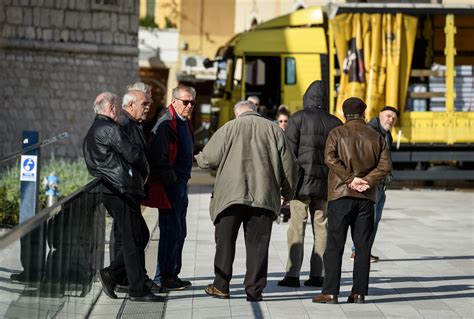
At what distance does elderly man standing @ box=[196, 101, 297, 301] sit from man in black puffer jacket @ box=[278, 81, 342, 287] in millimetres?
830

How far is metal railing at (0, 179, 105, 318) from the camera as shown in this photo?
617cm

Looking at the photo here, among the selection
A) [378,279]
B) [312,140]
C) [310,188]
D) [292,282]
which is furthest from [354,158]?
[378,279]

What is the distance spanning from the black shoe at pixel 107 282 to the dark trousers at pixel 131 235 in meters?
0.25

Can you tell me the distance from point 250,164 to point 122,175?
1057mm

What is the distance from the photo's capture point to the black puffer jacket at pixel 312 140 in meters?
11.1

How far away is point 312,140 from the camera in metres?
11.3

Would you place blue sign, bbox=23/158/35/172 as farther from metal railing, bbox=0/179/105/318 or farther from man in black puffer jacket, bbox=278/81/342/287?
man in black puffer jacket, bbox=278/81/342/287

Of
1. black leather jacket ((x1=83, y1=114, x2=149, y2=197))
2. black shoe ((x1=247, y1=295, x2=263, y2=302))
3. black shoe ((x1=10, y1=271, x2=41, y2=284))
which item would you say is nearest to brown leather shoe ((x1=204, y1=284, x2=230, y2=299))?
black shoe ((x1=247, y1=295, x2=263, y2=302))

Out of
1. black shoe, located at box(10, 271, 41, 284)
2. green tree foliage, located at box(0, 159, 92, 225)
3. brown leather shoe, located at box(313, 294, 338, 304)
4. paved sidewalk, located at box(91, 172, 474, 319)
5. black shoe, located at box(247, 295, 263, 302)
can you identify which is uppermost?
black shoe, located at box(10, 271, 41, 284)

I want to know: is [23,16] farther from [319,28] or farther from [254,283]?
[254,283]

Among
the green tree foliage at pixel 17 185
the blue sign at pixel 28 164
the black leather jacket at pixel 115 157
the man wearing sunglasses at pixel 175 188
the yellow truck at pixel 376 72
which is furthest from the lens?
the yellow truck at pixel 376 72

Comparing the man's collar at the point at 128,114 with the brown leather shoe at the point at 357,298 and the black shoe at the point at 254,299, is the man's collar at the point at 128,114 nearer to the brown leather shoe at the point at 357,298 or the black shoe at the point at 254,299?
the black shoe at the point at 254,299

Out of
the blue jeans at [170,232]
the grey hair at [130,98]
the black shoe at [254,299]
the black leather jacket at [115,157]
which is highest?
the grey hair at [130,98]

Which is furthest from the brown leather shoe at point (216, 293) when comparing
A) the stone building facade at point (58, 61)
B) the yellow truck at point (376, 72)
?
the stone building facade at point (58, 61)
